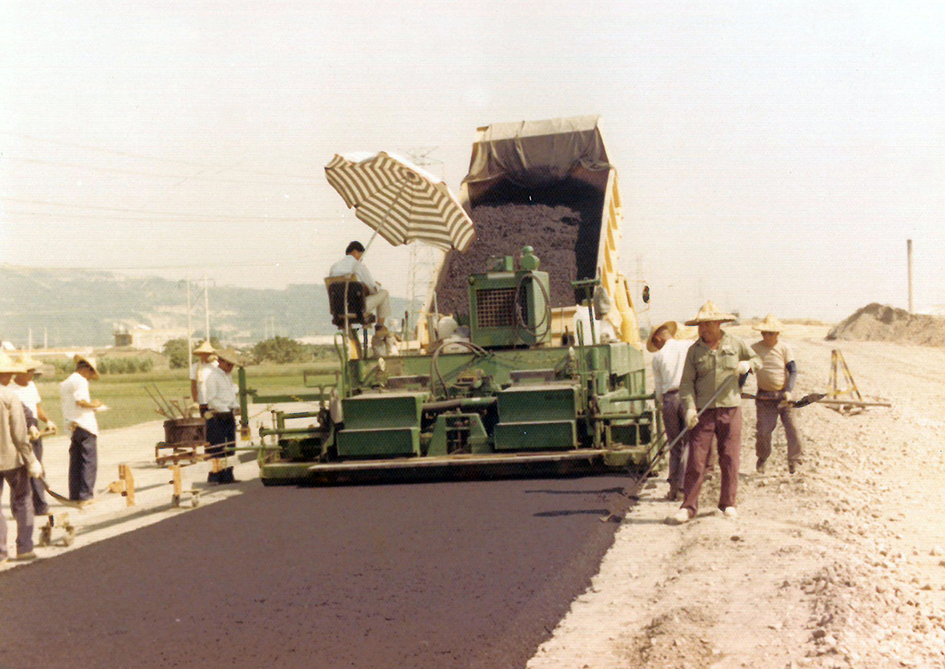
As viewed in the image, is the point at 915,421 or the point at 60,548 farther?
the point at 915,421

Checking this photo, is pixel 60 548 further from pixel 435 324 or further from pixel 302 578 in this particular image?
pixel 435 324

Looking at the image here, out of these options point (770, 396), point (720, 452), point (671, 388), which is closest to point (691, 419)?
point (720, 452)

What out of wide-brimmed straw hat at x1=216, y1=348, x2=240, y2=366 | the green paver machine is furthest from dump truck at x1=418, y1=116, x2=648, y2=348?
wide-brimmed straw hat at x1=216, y1=348, x2=240, y2=366

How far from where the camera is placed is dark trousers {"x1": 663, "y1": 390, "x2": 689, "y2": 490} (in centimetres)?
933

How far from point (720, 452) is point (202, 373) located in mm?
5926

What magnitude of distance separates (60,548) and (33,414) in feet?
5.98

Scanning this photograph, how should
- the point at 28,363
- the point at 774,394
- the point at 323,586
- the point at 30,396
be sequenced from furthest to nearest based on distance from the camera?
the point at 774,394 < the point at 30,396 < the point at 28,363 < the point at 323,586

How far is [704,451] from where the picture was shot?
26.9ft

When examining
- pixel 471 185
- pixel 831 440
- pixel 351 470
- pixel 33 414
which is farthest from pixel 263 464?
pixel 831 440

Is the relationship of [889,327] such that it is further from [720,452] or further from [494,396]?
[720,452]

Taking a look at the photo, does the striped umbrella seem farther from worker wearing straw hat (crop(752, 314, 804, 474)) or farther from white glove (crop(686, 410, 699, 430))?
white glove (crop(686, 410, 699, 430))

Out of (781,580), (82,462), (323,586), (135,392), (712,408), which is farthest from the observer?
(135,392)

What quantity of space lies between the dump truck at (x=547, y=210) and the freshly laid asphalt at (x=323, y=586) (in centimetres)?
504

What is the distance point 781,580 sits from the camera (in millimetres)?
5867
